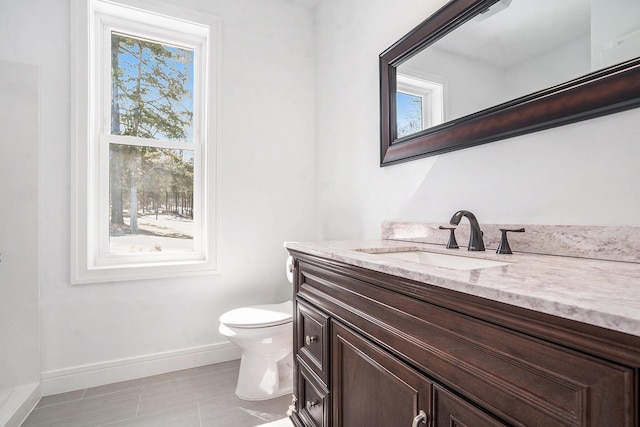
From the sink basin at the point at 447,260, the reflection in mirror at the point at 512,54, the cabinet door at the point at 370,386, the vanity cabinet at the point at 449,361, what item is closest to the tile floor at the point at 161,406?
the vanity cabinet at the point at 449,361

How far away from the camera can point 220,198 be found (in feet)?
7.55

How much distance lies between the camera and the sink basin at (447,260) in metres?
1.05

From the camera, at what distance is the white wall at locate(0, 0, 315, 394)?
1877mm

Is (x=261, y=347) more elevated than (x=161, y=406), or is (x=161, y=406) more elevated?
(x=261, y=347)

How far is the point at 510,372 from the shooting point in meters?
0.55

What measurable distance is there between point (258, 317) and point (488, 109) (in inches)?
61.4

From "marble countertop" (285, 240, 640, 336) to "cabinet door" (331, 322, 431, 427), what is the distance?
26 cm

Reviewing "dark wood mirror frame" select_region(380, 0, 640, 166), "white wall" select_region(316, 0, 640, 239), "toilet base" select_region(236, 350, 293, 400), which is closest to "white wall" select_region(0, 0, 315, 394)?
"white wall" select_region(316, 0, 640, 239)

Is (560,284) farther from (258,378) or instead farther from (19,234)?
(19,234)

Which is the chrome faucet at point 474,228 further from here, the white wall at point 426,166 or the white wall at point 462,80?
the white wall at point 462,80

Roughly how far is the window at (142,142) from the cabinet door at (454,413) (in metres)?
1.87

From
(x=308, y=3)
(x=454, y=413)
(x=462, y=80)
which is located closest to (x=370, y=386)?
(x=454, y=413)

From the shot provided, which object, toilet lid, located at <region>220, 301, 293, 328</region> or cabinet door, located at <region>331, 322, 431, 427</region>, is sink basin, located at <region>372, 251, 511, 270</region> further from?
toilet lid, located at <region>220, 301, 293, 328</region>

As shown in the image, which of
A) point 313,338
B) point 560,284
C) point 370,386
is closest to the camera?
point 560,284
